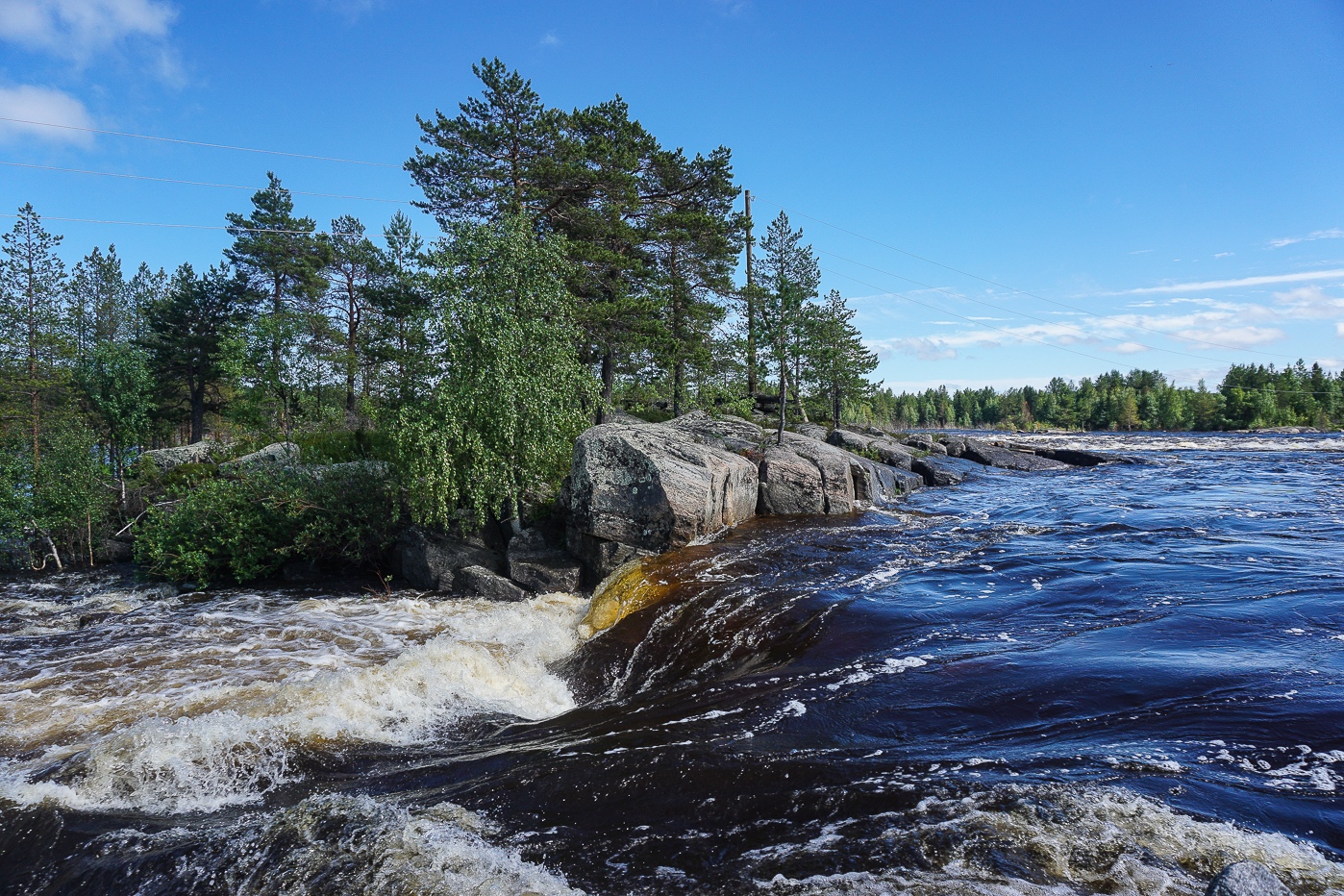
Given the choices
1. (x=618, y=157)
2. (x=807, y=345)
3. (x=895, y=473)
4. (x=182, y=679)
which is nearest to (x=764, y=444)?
(x=807, y=345)

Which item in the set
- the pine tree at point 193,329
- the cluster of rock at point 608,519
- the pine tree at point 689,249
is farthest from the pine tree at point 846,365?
the pine tree at point 193,329

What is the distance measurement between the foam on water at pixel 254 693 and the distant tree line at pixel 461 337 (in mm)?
3381

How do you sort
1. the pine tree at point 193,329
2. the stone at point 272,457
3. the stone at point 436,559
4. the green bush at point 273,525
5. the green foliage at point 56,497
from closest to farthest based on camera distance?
1. the stone at point 436,559
2. the green bush at point 273,525
3. the green foliage at point 56,497
4. the stone at point 272,457
5. the pine tree at point 193,329

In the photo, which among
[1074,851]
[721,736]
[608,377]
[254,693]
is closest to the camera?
[1074,851]

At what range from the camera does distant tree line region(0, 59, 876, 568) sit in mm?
14125

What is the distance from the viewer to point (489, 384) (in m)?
13.8

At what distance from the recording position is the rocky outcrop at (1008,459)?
35.3 m

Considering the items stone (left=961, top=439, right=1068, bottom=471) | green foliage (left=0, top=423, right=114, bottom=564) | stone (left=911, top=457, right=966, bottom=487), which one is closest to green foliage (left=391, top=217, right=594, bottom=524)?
green foliage (left=0, top=423, right=114, bottom=564)

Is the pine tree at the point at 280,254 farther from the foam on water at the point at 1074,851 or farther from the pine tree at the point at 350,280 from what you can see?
the foam on water at the point at 1074,851

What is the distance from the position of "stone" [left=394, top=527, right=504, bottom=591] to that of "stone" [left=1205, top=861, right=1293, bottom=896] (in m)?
12.3

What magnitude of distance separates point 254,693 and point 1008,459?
36.9 m

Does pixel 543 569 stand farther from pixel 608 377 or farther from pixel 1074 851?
pixel 608 377

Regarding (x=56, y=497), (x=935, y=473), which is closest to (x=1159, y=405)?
(x=935, y=473)

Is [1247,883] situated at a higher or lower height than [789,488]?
lower
